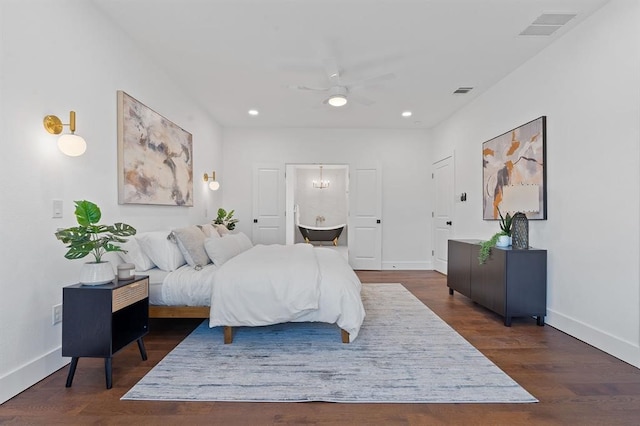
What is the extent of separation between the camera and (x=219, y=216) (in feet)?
17.5

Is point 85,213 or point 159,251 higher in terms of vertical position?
point 85,213

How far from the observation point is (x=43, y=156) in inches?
83.7

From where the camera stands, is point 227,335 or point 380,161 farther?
point 380,161

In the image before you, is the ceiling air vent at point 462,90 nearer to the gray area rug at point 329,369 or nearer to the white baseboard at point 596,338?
the white baseboard at point 596,338

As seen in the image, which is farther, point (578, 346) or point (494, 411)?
point (578, 346)

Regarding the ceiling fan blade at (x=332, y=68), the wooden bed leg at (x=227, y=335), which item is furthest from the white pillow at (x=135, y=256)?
the ceiling fan blade at (x=332, y=68)

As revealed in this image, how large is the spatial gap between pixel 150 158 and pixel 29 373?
82.2 inches

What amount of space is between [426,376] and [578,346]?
149cm

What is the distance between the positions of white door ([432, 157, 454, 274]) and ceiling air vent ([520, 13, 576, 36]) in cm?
260

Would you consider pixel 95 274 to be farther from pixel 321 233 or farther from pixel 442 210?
pixel 321 233

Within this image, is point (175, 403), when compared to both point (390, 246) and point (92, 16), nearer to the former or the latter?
point (92, 16)

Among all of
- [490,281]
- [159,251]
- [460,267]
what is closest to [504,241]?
[490,281]

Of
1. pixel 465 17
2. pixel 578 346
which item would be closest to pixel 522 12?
pixel 465 17

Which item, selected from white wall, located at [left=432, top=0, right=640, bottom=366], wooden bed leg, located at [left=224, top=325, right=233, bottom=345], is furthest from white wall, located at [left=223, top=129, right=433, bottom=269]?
wooden bed leg, located at [left=224, top=325, right=233, bottom=345]
